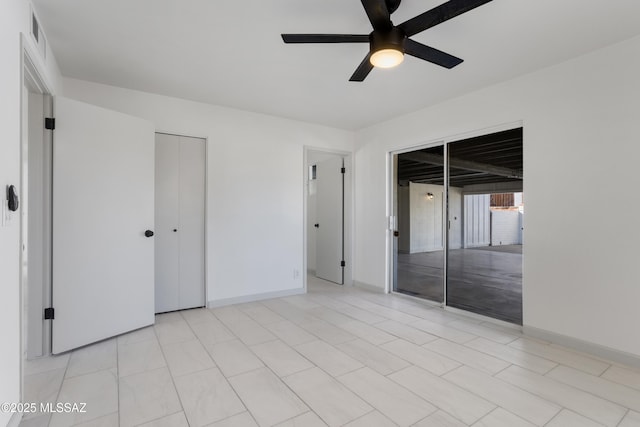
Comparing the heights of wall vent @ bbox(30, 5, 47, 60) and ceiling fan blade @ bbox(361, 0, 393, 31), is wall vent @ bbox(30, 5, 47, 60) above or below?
above

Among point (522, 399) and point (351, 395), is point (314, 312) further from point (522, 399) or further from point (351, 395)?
point (522, 399)

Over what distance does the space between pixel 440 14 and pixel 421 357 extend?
8.25 ft

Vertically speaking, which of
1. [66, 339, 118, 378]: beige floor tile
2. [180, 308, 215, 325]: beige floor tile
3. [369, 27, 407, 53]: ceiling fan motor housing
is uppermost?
[369, 27, 407, 53]: ceiling fan motor housing

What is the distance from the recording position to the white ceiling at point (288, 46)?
7.06 feet

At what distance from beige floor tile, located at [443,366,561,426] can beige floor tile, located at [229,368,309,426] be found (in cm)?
116

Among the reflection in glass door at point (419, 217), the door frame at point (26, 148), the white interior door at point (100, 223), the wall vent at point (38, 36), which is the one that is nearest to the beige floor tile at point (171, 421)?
the door frame at point (26, 148)

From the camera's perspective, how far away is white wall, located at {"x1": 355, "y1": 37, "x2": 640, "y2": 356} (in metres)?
2.51

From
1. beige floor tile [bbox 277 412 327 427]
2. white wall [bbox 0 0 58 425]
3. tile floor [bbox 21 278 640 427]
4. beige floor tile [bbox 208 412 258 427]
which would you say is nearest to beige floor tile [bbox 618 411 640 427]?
tile floor [bbox 21 278 640 427]

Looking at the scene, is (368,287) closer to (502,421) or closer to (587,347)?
(587,347)

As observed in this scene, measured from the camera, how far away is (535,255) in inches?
120

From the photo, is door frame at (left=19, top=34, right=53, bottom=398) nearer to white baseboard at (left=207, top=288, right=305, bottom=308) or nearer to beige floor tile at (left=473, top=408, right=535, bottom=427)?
white baseboard at (left=207, top=288, right=305, bottom=308)

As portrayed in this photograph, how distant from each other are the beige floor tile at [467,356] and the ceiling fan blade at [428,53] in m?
2.35

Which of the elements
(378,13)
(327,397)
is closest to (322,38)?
(378,13)

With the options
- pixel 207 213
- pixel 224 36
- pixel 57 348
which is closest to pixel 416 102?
pixel 224 36
